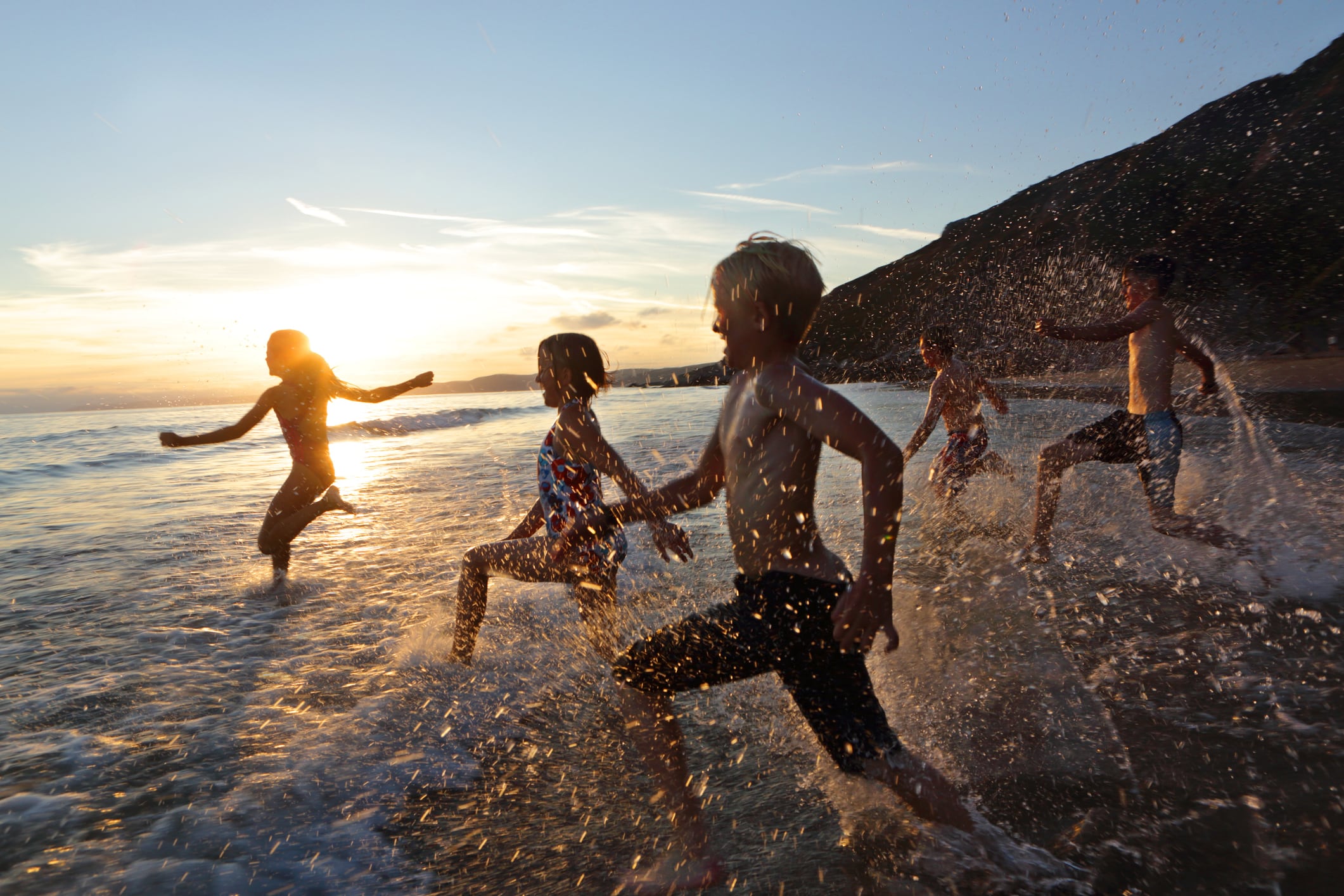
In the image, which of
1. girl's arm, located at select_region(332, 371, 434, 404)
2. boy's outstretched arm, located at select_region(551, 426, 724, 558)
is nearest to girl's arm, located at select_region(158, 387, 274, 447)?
girl's arm, located at select_region(332, 371, 434, 404)

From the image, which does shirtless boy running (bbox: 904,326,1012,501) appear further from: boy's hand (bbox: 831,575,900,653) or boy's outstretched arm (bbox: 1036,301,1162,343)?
boy's hand (bbox: 831,575,900,653)

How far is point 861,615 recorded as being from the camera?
6.16ft

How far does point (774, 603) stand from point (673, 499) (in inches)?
23.3

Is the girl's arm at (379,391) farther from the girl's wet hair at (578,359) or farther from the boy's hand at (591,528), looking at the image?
the boy's hand at (591,528)

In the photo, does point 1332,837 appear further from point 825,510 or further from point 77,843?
point 825,510

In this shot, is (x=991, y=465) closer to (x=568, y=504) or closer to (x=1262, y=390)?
(x=568, y=504)

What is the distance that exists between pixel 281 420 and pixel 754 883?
5588 millimetres

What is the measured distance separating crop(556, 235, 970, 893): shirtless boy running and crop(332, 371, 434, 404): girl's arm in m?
4.19

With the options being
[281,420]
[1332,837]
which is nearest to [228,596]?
[281,420]

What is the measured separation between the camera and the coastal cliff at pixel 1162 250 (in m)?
51.2

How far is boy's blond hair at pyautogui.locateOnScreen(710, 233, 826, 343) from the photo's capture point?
2096 mm

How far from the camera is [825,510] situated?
8242 mm

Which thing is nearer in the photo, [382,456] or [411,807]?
[411,807]

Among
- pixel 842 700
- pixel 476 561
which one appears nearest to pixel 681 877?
pixel 842 700
